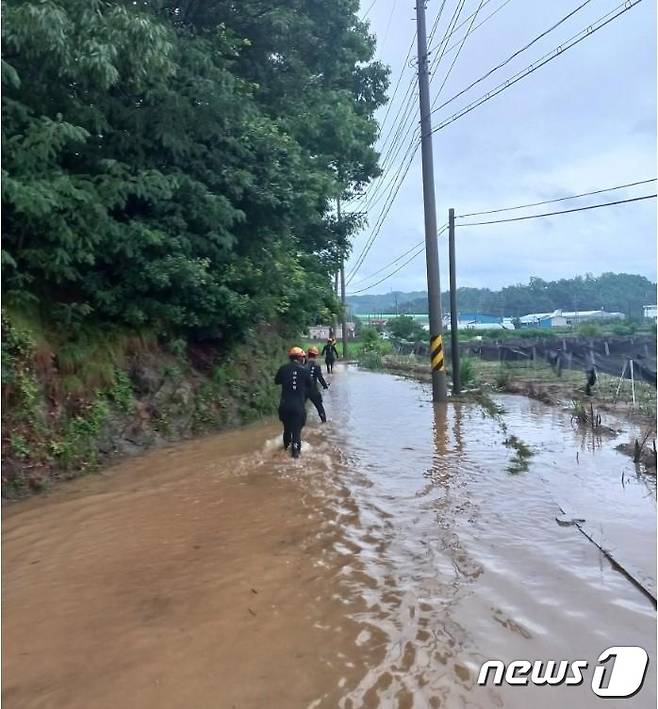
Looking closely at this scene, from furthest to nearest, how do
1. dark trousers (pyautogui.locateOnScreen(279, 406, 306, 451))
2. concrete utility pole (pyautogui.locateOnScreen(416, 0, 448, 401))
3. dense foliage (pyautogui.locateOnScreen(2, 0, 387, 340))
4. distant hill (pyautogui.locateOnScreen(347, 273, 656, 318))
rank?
distant hill (pyautogui.locateOnScreen(347, 273, 656, 318)), concrete utility pole (pyautogui.locateOnScreen(416, 0, 448, 401)), dark trousers (pyautogui.locateOnScreen(279, 406, 306, 451)), dense foliage (pyautogui.locateOnScreen(2, 0, 387, 340))

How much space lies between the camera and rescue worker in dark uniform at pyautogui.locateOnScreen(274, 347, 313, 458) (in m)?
9.78

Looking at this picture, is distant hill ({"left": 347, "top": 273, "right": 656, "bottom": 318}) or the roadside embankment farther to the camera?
distant hill ({"left": 347, "top": 273, "right": 656, "bottom": 318})

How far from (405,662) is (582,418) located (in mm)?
9592

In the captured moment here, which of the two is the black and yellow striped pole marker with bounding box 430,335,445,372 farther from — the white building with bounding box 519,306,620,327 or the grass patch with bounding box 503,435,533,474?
the white building with bounding box 519,306,620,327

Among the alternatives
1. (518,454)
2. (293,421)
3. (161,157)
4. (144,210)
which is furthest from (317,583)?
(161,157)

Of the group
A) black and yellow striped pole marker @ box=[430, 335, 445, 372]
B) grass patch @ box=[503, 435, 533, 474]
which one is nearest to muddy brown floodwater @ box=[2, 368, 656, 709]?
grass patch @ box=[503, 435, 533, 474]

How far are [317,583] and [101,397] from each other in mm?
5803

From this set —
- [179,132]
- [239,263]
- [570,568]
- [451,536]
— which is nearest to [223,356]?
[239,263]

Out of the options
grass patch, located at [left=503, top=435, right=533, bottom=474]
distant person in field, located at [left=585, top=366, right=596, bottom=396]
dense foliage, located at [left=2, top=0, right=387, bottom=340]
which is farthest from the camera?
distant person in field, located at [left=585, top=366, right=596, bottom=396]

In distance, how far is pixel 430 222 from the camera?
59.8 feet

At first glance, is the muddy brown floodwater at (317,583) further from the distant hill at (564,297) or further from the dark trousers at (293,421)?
the distant hill at (564,297)

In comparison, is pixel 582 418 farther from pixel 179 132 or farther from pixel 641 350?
pixel 641 350

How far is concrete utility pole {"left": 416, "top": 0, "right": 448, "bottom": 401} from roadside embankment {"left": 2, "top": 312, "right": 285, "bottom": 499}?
560cm

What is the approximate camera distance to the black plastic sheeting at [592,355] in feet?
58.6
